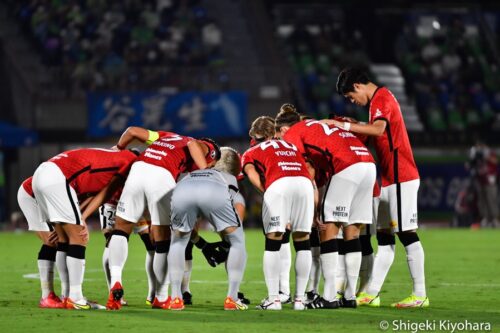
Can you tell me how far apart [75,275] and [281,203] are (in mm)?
2131

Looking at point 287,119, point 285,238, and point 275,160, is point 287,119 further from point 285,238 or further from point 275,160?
point 285,238

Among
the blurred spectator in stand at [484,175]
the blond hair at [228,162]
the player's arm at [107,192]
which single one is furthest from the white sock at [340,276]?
the blurred spectator in stand at [484,175]

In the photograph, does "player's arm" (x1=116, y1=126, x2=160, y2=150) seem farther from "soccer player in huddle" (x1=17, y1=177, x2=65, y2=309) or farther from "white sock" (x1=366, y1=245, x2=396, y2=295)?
"white sock" (x1=366, y1=245, x2=396, y2=295)

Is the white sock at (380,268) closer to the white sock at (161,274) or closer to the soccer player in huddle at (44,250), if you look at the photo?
the white sock at (161,274)

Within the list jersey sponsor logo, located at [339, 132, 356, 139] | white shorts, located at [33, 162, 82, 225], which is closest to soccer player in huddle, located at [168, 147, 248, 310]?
white shorts, located at [33, 162, 82, 225]

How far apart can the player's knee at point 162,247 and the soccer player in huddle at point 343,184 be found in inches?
61.0

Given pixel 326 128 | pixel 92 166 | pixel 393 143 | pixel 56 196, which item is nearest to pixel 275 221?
pixel 326 128

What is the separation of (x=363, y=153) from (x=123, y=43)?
22.7m

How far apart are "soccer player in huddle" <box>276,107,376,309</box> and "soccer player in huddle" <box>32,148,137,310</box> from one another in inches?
72.6

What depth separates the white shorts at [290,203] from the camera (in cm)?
1149

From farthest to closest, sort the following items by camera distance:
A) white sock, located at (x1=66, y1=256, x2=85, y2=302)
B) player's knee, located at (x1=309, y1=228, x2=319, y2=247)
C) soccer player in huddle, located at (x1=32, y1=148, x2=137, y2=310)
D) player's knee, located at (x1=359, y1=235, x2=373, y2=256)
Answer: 1. player's knee, located at (x1=309, y1=228, x2=319, y2=247)
2. player's knee, located at (x1=359, y1=235, x2=373, y2=256)
3. soccer player in huddle, located at (x1=32, y1=148, x2=137, y2=310)
4. white sock, located at (x1=66, y1=256, x2=85, y2=302)

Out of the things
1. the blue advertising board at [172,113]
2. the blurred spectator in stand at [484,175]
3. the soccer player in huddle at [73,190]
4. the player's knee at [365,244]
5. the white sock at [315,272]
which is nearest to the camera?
the soccer player in huddle at [73,190]

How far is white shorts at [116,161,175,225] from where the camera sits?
38.3 feet

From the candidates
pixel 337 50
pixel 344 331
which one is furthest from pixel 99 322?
pixel 337 50
